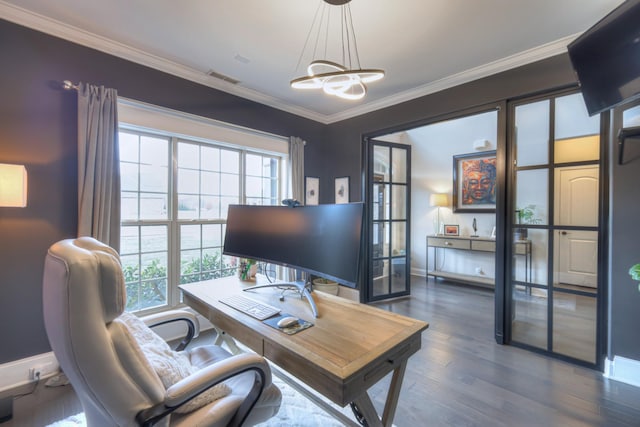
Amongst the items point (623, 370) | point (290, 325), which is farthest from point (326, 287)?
point (623, 370)

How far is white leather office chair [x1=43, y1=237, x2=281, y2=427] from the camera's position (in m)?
0.77

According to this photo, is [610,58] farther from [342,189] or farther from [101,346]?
[342,189]

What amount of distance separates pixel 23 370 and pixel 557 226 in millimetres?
4536

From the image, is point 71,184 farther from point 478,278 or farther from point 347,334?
point 478,278

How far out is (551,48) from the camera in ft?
7.66

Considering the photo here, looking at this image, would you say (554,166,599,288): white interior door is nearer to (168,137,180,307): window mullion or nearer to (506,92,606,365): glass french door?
(506,92,606,365): glass french door

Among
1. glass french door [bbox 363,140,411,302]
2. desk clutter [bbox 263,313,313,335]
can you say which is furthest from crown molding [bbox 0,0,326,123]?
desk clutter [bbox 263,313,313,335]

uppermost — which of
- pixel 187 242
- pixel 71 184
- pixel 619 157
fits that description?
pixel 619 157

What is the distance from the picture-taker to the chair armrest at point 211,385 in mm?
902

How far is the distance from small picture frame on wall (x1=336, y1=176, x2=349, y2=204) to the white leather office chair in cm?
331

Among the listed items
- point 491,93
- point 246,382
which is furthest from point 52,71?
point 491,93

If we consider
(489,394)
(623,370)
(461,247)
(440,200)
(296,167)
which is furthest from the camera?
(440,200)

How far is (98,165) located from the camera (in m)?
2.22

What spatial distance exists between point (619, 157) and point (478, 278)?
3.09 metres
